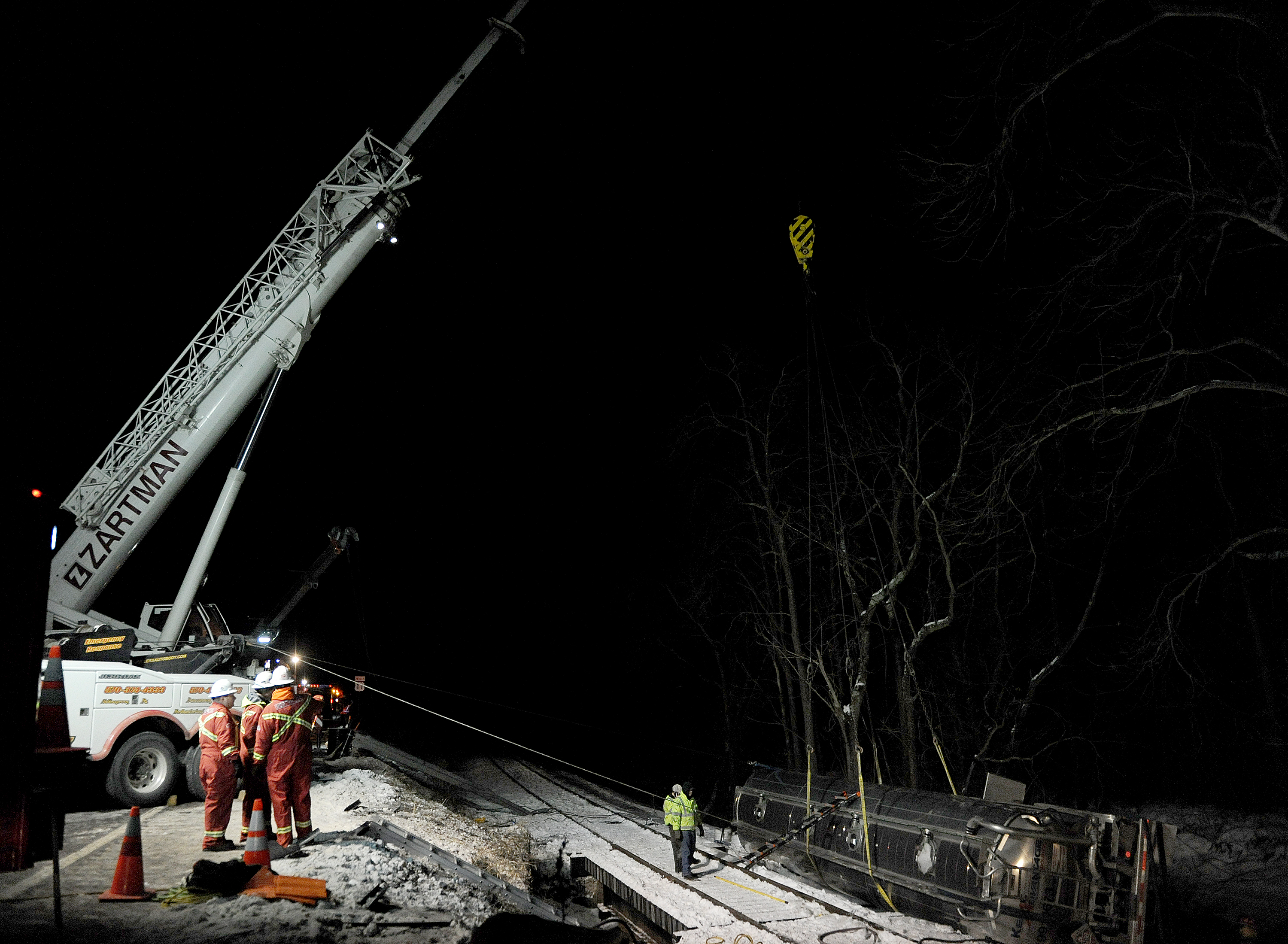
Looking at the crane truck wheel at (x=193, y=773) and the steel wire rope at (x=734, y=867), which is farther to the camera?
the crane truck wheel at (x=193, y=773)

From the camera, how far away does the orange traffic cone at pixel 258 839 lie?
7.72 meters

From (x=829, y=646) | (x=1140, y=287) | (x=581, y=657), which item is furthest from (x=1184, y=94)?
(x=581, y=657)

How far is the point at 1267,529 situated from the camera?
916 centimetres

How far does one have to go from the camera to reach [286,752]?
8969mm

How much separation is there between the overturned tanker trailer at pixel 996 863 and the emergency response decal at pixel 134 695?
33.8 ft

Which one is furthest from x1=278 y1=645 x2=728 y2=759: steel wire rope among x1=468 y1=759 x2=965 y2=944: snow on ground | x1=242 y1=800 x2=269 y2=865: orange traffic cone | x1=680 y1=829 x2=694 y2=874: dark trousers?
x1=242 y1=800 x2=269 y2=865: orange traffic cone

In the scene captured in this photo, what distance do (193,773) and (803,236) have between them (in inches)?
453

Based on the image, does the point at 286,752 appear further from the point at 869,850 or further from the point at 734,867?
the point at 734,867

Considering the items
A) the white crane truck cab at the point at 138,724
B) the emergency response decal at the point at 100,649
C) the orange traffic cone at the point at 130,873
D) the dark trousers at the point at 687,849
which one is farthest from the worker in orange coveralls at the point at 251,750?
the dark trousers at the point at 687,849

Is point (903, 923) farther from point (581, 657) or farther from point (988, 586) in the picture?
point (581, 657)

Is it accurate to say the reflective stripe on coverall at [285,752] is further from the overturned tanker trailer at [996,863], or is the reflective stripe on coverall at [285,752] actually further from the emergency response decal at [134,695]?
the overturned tanker trailer at [996,863]

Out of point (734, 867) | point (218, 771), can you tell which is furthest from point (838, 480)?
point (218, 771)

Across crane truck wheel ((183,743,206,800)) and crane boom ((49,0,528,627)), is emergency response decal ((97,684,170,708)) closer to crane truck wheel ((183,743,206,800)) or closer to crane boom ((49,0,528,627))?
crane truck wheel ((183,743,206,800))

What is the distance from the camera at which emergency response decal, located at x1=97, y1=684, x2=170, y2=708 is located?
37.7 feet
